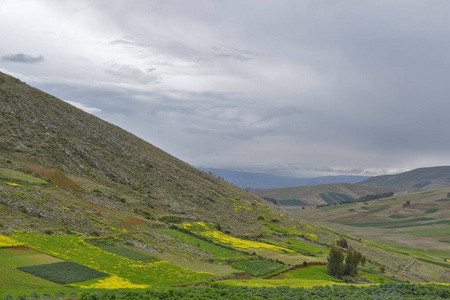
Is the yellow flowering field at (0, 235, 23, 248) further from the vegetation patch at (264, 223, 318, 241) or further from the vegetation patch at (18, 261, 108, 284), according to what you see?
the vegetation patch at (264, 223, 318, 241)

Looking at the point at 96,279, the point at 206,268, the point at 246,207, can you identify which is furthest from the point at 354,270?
the point at 246,207

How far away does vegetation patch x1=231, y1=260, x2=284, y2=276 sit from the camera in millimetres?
62153

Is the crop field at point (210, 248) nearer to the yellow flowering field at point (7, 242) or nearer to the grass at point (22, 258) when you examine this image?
the grass at point (22, 258)

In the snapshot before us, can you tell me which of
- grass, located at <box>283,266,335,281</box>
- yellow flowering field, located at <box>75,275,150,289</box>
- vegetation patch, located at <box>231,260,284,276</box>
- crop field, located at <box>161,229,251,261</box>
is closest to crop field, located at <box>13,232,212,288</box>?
yellow flowering field, located at <box>75,275,150,289</box>

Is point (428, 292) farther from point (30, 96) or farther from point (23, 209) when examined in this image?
point (30, 96)

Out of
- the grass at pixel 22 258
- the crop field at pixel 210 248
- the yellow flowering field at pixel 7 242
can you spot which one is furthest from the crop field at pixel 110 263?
the crop field at pixel 210 248

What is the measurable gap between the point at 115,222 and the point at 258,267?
34167mm

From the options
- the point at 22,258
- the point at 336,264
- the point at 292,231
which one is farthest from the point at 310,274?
the point at 292,231

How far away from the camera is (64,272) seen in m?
40.2

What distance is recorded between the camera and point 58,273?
39.6 meters

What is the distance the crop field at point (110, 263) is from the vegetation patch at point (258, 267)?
1330 cm

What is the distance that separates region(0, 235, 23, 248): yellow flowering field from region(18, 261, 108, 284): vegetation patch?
8188 millimetres

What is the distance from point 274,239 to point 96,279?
7724cm

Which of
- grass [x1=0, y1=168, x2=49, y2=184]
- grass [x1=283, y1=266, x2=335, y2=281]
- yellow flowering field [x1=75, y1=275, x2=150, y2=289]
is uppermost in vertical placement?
grass [x1=0, y1=168, x2=49, y2=184]
